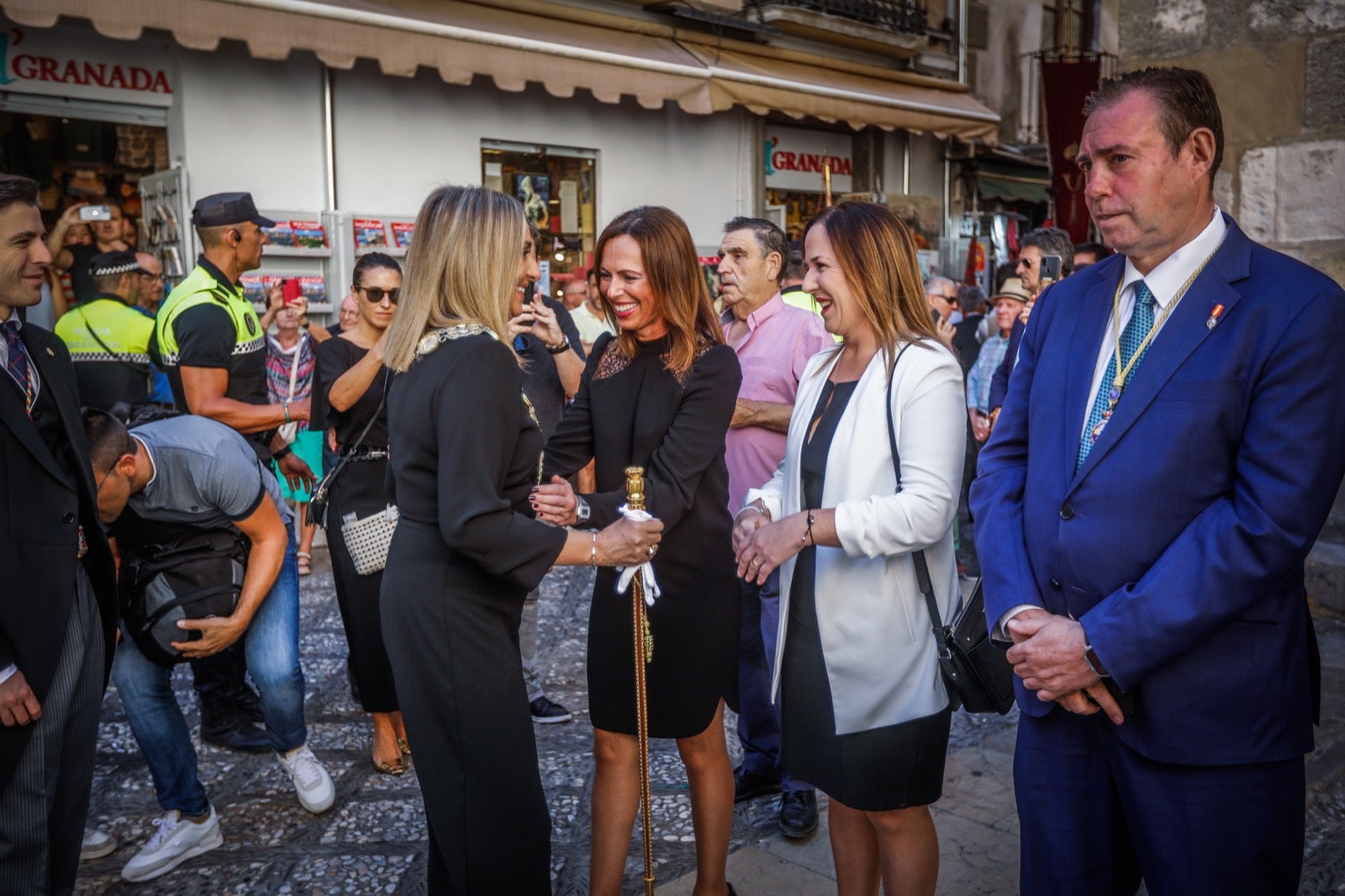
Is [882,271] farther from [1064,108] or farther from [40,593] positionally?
[1064,108]

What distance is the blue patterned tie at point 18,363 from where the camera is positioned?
2.79 m

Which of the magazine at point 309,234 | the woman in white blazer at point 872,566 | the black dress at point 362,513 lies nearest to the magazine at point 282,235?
the magazine at point 309,234

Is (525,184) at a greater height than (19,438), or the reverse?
(525,184)

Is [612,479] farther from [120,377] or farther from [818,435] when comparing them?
[120,377]

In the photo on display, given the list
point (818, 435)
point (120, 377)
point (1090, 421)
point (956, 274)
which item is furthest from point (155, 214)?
point (956, 274)

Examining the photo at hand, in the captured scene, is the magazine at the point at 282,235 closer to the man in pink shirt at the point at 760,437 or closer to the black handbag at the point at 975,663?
the man in pink shirt at the point at 760,437

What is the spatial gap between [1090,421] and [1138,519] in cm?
24

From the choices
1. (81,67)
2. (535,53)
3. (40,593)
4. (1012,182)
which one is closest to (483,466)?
(40,593)

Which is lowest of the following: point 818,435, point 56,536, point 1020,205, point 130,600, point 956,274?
point 130,600

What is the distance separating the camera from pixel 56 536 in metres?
2.81

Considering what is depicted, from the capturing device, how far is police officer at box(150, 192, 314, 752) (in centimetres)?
459

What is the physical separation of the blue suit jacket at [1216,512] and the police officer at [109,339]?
5.95 m

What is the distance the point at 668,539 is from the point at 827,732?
70 cm

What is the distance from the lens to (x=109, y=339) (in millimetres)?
6672
